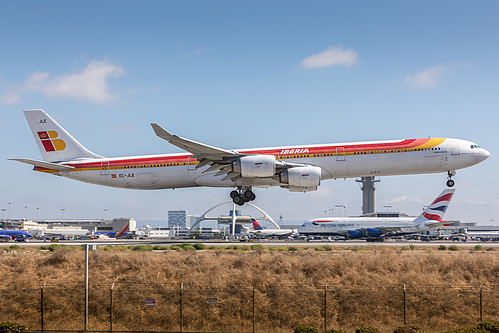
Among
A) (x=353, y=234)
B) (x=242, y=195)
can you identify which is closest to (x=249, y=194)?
(x=242, y=195)

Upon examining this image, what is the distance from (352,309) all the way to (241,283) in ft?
23.1

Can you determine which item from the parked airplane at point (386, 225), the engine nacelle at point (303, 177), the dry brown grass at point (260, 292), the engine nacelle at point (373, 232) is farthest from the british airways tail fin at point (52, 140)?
the parked airplane at point (386, 225)

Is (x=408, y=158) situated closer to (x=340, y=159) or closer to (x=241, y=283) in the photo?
(x=340, y=159)

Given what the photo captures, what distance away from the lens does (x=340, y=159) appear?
1692 inches

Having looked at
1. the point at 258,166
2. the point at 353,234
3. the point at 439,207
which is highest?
the point at 258,166

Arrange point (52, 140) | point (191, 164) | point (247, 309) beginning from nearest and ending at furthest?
point (247, 309)
point (191, 164)
point (52, 140)

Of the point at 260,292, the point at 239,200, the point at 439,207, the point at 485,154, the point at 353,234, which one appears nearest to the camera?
the point at 260,292

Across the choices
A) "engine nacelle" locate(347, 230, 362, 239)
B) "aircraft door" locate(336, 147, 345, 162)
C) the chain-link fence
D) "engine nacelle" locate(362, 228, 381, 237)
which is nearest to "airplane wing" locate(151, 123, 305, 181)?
"aircraft door" locate(336, 147, 345, 162)

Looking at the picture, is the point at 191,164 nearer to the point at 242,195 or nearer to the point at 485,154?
the point at 242,195

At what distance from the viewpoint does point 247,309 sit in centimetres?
2628

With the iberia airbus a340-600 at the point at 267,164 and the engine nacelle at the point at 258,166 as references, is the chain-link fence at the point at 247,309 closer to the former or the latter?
the engine nacelle at the point at 258,166

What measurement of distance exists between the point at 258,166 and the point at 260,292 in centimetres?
1503

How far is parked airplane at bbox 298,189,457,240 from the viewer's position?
279 feet

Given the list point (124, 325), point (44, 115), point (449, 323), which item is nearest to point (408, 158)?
point (449, 323)
